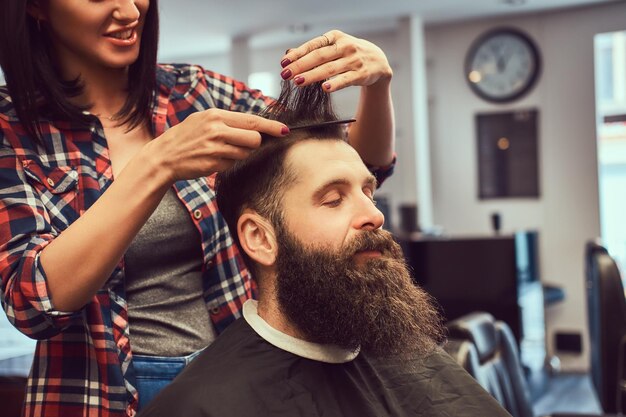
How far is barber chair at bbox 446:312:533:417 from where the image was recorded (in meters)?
1.80

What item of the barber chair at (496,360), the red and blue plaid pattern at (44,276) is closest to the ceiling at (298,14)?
the barber chair at (496,360)

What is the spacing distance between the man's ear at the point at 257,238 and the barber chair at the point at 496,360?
0.66 meters

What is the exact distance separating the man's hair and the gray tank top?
0.08m

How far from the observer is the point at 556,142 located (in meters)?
6.29

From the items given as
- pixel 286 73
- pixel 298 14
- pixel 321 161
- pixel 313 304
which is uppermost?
pixel 298 14

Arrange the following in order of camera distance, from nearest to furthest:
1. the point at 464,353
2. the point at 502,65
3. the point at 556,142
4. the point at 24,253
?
the point at 24,253 < the point at 464,353 < the point at 556,142 < the point at 502,65

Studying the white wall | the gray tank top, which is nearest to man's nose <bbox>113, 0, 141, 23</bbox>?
the gray tank top

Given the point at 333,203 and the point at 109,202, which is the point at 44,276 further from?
the point at 333,203

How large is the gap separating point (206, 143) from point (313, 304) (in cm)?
36

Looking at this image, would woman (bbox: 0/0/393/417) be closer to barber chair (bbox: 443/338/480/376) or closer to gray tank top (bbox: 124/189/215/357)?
gray tank top (bbox: 124/189/215/357)

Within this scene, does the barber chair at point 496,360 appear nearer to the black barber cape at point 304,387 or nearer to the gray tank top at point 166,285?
the black barber cape at point 304,387

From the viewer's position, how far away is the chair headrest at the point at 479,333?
1804mm

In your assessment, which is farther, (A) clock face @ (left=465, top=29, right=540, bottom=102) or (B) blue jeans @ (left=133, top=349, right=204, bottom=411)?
(A) clock face @ (left=465, top=29, right=540, bottom=102)

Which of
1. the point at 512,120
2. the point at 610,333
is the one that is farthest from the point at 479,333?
the point at 512,120
